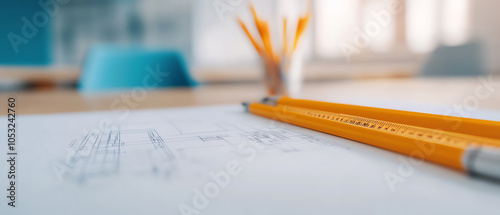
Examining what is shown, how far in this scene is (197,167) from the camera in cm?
26

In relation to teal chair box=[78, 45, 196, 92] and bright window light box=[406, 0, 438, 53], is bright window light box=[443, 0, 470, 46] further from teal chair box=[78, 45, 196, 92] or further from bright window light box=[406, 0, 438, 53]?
teal chair box=[78, 45, 196, 92]

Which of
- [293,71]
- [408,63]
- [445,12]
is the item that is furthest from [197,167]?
[445,12]

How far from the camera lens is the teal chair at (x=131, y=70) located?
1.43 metres

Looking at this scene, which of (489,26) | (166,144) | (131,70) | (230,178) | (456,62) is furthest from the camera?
(489,26)

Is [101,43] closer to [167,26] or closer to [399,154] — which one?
[167,26]

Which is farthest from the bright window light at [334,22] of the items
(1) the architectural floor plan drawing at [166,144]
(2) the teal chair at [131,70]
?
(1) the architectural floor plan drawing at [166,144]

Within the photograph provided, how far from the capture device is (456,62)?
83.7 inches

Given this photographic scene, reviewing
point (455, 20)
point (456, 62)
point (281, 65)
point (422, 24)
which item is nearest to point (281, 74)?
point (281, 65)

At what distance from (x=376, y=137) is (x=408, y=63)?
2.66 m

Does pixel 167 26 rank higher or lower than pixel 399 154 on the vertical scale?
higher

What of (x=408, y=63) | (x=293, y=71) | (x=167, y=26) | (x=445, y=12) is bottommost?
(x=293, y=71)

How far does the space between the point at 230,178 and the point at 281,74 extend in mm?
648

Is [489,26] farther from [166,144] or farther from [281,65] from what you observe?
[166,144]

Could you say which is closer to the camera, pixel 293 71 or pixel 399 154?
pixel 399 154
